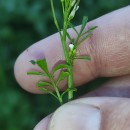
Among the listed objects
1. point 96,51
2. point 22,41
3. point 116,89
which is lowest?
point 116,89

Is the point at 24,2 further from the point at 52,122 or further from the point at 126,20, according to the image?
the point at 52,122

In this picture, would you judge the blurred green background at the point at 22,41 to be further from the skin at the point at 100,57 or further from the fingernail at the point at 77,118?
the fingernail at the point at 77,118

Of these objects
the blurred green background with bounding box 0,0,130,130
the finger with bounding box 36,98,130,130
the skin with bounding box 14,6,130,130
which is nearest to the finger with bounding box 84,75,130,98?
the skin with bounding box 14,6,130,130

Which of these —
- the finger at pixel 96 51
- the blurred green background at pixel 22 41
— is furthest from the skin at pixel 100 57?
the blurred green background at pixel 22 41

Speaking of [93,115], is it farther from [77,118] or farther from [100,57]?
[100,57]

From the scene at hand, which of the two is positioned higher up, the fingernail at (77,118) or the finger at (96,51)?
the finger at (96,51)

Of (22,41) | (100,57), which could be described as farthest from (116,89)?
(22,41)
